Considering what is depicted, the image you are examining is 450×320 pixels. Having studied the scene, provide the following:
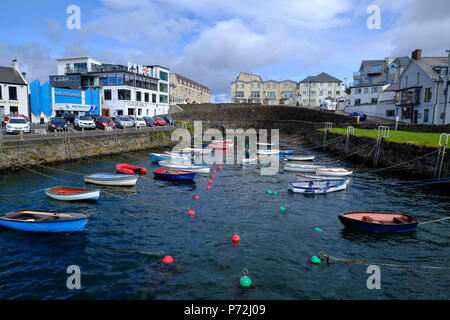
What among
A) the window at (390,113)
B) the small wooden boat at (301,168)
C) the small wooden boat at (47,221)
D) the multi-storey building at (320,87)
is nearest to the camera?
the small wooden boat at (47,221)

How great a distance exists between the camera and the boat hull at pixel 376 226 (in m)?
15.9

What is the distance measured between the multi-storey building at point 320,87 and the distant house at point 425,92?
54004 millimetres

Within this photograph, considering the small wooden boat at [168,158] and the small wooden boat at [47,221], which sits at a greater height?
the small wooden boat at [168,158]

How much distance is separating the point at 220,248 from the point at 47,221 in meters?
9.12

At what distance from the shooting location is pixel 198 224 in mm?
17047

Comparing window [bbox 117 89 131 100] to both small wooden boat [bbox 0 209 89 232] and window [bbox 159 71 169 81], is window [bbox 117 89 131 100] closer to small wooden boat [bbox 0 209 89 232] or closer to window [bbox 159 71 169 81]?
window [bbox 159 71 169 81]

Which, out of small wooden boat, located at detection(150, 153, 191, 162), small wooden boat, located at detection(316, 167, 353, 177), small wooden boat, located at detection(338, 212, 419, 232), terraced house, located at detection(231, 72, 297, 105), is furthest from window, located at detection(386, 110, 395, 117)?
terraced house, located at detection(231, 72, 297, 105)

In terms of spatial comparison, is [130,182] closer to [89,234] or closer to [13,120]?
[89,234]

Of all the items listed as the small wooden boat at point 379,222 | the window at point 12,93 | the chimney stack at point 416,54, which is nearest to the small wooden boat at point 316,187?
the small wooden boat at point 379,222

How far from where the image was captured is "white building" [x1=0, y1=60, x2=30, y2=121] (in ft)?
170

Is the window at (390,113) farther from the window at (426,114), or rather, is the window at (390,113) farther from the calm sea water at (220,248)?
the calm sea water at (220,248)

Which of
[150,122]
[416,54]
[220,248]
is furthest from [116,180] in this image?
[416,54]

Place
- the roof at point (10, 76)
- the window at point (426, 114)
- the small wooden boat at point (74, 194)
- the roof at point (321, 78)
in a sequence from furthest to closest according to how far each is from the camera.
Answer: the roof at point (321, 78) → the roof at point (10, 76) → the window at point (426, 114) → the small wooden boat at point (74, 194)

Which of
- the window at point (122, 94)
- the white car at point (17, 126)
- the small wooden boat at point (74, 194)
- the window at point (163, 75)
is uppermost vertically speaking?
the window at point (163, 75)
